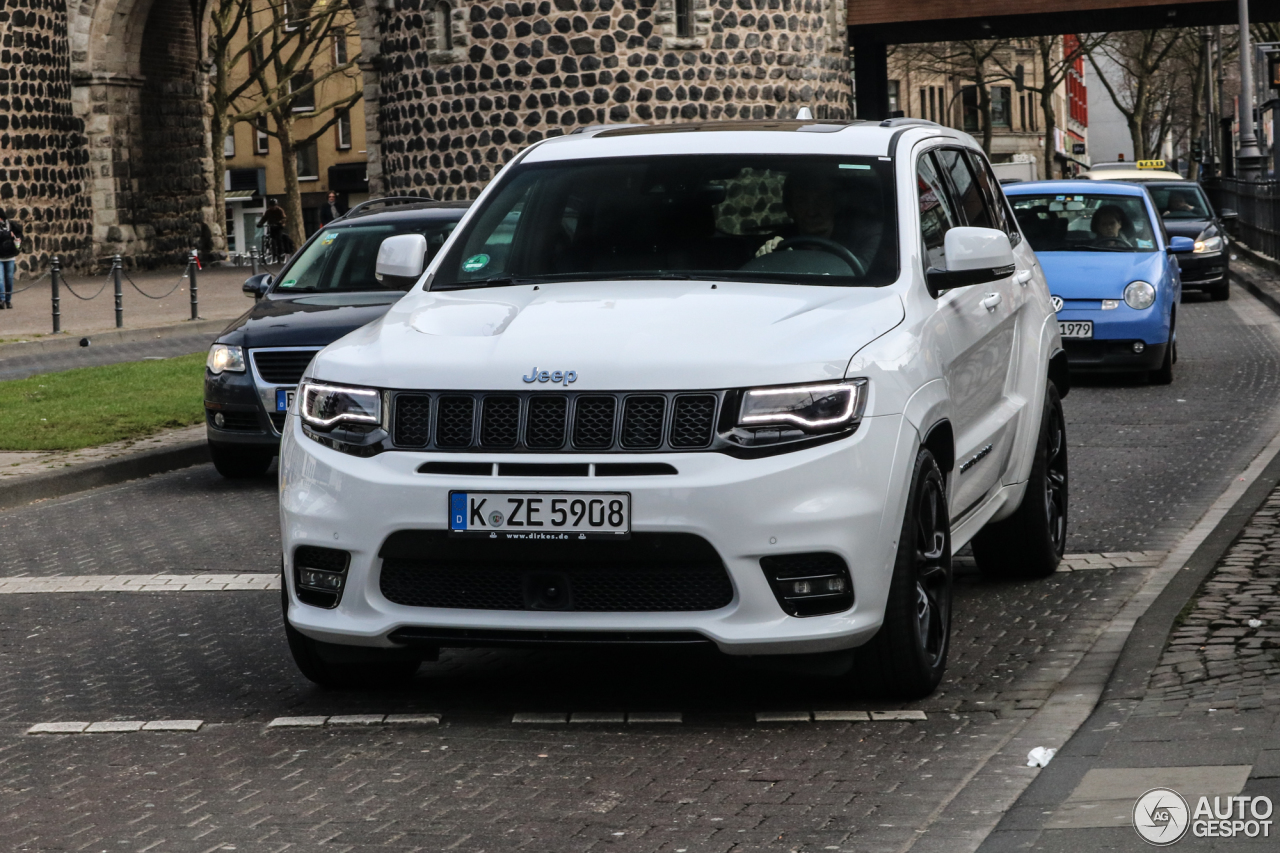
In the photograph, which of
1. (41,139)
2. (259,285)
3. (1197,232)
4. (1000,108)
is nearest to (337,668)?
(259,285)

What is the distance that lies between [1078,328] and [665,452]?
11.4 m

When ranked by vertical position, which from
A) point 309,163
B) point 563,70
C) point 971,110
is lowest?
point 309,163

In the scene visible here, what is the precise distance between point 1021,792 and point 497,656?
237 centimetres

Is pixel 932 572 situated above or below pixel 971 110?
below

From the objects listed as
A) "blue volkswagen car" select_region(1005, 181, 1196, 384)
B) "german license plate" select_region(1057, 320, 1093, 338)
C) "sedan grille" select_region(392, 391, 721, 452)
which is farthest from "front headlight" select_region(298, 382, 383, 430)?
"german license plate" select_region(1057, 320, 1093, 338)

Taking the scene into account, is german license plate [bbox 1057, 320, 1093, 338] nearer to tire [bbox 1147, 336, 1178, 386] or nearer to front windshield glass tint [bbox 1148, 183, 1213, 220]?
tire [bbox 1147, 336, 1178, 386]

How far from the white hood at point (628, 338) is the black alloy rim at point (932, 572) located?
0.53 meters

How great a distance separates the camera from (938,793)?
479 centimetres

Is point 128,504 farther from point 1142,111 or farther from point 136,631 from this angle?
point 1142,111

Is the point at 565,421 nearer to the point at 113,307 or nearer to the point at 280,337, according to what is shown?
the point at 280,337

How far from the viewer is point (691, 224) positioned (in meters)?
6.42

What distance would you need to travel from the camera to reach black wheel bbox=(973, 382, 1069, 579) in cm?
762

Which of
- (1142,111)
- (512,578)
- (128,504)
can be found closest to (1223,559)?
(512,578)

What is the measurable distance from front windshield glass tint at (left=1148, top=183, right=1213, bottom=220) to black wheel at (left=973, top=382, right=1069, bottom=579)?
21.3 metres
